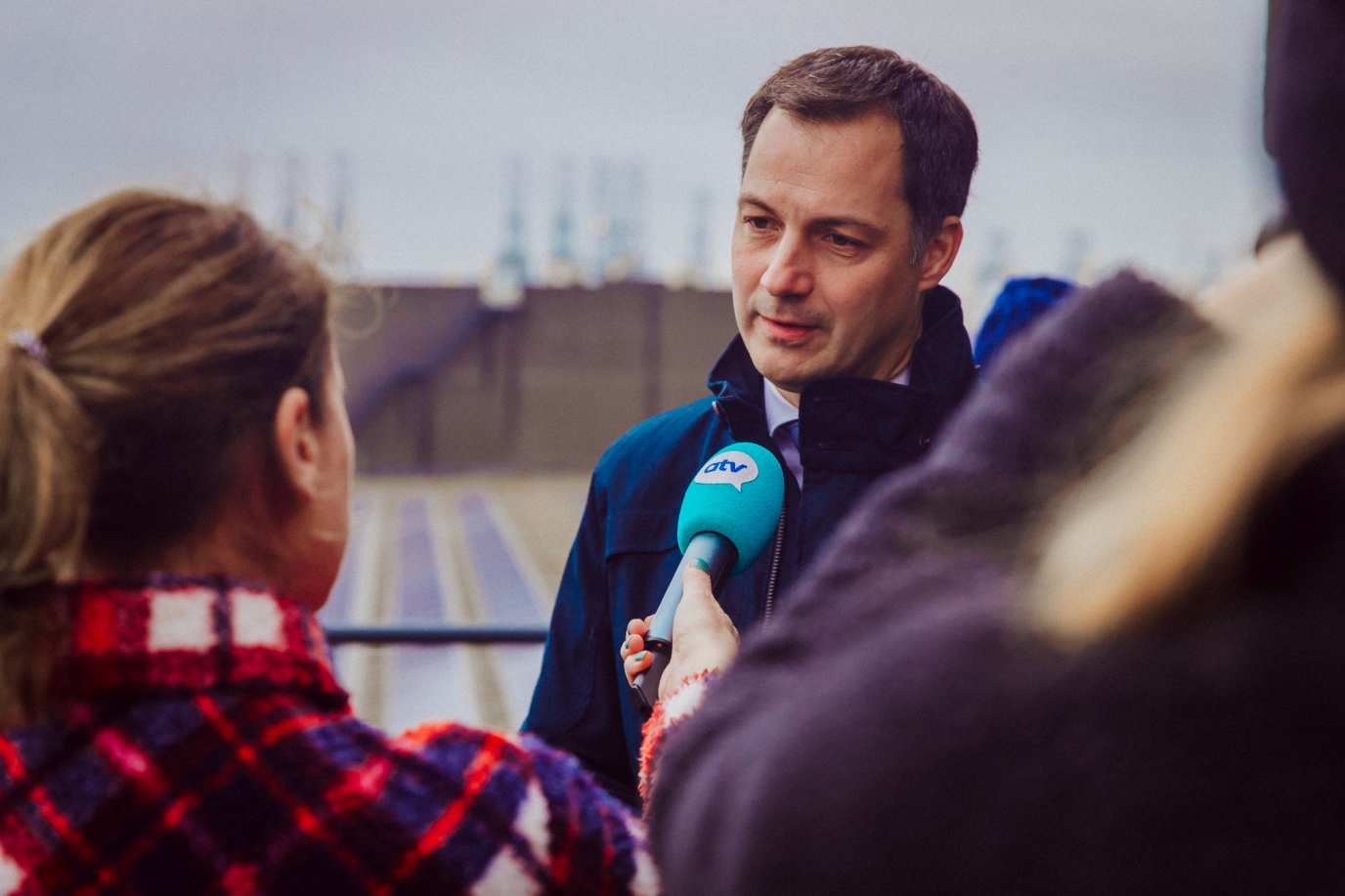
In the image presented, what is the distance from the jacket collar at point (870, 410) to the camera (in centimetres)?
138

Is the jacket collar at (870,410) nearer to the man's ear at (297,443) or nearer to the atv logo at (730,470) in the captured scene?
the atv logo at (730,470)

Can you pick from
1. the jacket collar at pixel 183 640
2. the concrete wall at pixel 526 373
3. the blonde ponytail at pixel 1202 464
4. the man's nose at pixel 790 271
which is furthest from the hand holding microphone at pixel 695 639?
the concrete wall at pixel 526 373

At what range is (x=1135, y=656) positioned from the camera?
46 cm

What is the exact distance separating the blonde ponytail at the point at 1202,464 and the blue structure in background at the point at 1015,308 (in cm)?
107

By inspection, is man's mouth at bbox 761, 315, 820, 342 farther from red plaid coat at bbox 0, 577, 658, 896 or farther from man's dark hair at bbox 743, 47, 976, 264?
red plaid coat at bbox 0, 577, 658, 896

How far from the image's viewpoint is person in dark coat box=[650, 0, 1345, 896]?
1.45 feet

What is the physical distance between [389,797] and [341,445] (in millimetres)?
315

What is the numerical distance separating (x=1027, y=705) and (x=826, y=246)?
3.61 ft

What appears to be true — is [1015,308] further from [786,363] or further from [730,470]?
[730,470]

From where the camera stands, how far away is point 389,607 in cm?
1573

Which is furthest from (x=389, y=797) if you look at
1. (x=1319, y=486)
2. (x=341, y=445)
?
(x=1319, y=486)

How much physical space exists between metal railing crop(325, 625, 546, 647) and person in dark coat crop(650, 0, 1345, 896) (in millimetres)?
2000

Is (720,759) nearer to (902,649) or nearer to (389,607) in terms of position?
(902,649)

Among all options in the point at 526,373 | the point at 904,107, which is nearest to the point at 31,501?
the point at 904,107
